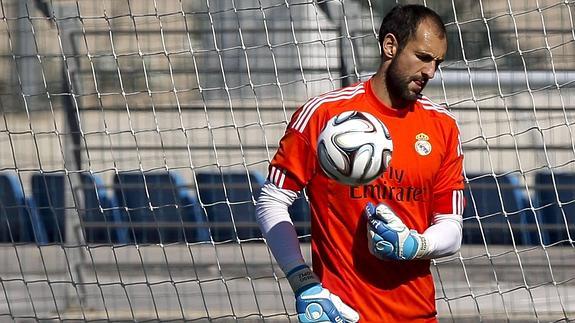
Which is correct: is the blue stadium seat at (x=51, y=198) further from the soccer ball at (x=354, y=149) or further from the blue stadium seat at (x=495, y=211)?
the soccer ball at (x=354, y=149)

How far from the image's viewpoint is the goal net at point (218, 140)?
19.7 feet

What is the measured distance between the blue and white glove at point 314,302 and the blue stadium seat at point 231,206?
334 centimetres

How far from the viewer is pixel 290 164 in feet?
10.5

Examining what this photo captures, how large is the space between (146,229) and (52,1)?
1.46 metres

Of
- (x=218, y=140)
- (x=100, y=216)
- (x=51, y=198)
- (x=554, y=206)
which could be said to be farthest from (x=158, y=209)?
(x=554, y=206)

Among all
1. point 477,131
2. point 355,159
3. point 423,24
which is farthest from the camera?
point 477,131

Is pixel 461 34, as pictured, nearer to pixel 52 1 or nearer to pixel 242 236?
pixel 242 236

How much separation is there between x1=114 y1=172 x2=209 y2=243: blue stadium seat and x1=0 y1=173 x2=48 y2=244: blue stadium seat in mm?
491

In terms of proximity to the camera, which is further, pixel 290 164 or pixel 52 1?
pixel 52 1

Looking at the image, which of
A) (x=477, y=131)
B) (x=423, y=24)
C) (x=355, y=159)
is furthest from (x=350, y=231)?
(x=477, y=131)

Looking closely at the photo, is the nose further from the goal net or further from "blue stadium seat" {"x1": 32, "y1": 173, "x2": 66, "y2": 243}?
"blue stadium seat" {"x1": 32, "y1": 173, "x2": 66, "y2": 243}

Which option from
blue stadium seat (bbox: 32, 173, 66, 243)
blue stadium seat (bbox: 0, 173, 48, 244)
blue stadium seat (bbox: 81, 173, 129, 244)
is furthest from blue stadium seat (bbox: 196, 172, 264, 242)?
blue stadium seat (bbox: 0, 173, 48, 244)

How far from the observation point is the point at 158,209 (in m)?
6.50

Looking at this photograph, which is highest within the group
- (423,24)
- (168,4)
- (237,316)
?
(168,4)
